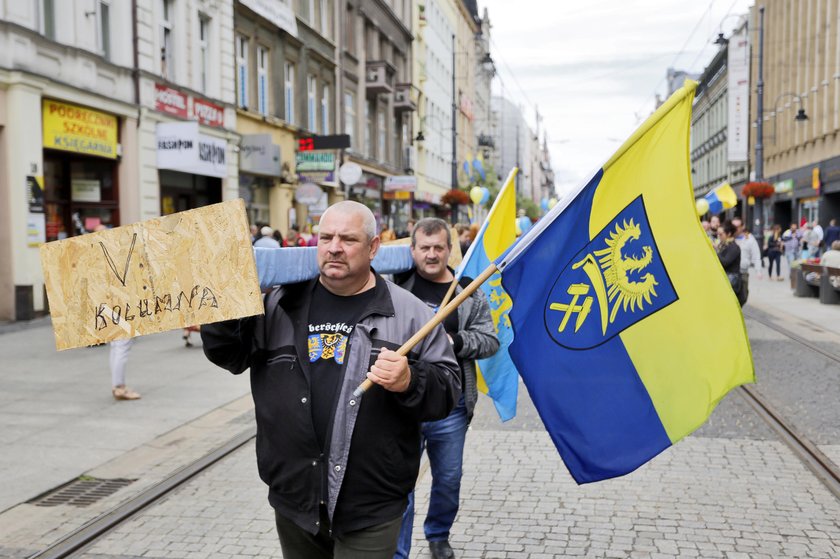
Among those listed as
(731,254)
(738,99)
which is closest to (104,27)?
(731,254)

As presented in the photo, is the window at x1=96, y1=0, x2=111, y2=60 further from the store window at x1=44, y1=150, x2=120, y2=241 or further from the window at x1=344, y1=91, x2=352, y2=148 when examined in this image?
the window at x1=344, y1=91, x2=352, y2=148

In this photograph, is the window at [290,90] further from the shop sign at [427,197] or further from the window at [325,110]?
the shop sign at [427,197]

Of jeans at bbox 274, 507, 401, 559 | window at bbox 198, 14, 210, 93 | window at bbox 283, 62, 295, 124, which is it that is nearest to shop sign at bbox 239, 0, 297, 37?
window at bbox 283, 62, 295, 124

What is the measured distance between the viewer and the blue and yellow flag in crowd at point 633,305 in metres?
3.76

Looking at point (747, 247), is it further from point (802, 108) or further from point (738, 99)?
point (738, 99)

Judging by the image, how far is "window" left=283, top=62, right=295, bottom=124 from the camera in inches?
1075

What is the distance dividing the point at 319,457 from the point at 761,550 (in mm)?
2869

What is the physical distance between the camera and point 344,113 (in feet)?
109

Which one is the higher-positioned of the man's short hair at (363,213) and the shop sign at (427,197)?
the shop sign at (427,197)

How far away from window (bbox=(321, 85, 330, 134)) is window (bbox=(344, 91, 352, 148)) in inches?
71.5

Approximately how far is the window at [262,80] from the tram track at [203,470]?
61.9 feet

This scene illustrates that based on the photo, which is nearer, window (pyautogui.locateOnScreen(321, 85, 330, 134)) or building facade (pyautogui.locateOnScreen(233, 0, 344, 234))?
building facade (pyautogui.locateOnScreen(233, 0, 344, 234))

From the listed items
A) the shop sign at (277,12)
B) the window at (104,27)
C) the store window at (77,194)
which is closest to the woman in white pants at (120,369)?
the store window at (77,194)

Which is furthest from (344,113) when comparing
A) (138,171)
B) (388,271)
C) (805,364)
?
(388,271)
